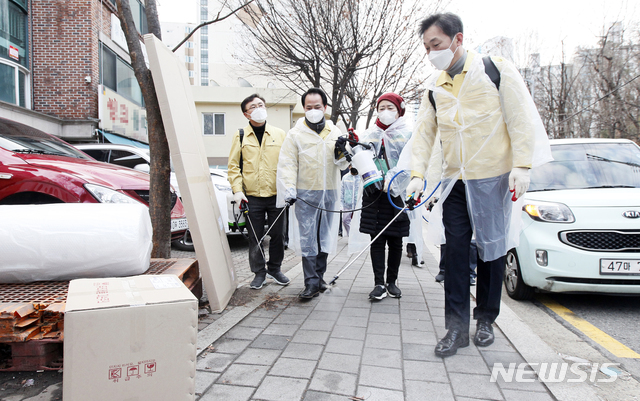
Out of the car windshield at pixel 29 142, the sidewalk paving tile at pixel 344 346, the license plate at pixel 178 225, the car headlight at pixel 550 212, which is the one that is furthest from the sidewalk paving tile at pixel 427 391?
the car windshield at pixel 29 142

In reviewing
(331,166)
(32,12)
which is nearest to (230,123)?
(32,12)

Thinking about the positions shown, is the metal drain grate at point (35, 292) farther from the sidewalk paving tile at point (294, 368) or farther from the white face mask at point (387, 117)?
the white face mask at point (387, 117)

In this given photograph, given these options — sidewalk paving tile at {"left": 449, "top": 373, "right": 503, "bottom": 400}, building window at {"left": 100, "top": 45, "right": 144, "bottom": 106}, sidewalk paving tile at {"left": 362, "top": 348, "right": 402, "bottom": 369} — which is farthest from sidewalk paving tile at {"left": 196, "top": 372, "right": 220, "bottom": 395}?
building window at {"left": 100, "top": 45, "right": 144, "bottom": 106}

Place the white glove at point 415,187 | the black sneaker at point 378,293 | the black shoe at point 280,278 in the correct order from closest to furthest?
the white glove at point 415,187 < the black sneaker at point 378,293 < the black shoe at point 280,278

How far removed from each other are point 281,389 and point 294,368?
255 millimetres

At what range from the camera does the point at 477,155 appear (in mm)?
2652

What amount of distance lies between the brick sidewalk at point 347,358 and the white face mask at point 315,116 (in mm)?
1615

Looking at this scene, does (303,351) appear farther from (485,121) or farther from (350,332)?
(485,121)

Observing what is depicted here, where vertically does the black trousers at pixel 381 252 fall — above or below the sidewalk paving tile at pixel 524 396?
above

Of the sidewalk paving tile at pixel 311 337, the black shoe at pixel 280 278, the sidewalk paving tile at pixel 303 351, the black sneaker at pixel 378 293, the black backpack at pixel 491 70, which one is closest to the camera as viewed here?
the sidewalk paving tile at pixel 303 351

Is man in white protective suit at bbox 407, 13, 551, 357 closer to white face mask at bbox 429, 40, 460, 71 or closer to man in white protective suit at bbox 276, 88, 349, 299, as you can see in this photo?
white face mask at bbox 429, 40, 460, 71

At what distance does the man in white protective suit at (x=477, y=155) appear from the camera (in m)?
2.58

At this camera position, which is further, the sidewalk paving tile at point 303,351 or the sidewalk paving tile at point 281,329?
the sidewalk paving tile at point 281,329

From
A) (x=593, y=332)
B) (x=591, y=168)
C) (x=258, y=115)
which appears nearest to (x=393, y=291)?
(x=593, y=332)
